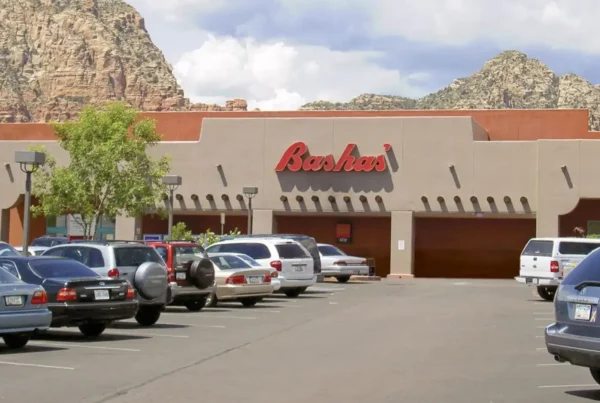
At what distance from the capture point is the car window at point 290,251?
105 feet

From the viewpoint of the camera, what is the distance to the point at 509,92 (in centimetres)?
12206

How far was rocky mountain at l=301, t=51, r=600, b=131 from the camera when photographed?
393 ft

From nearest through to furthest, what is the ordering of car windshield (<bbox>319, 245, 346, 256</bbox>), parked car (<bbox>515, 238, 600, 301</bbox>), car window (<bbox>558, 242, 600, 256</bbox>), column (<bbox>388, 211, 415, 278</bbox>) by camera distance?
parked car (<bbox>515, 238, 600, 301</bbox>) → car window (<bbox>558, 242, 600, 256</bbox>) → car windshield (<bbox>319, 245, 346, 256</bbox>) → column (<bbox>388, 211, 415, 278</bbox>)

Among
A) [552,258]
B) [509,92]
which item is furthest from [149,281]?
[509,92]

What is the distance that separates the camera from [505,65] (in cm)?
12606

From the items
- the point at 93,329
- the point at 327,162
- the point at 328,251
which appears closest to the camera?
the point at 93,329

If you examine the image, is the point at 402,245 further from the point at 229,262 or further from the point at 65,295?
the point at 65,295

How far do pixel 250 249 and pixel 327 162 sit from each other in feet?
68.1

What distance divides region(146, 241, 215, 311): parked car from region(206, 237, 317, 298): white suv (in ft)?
20.6

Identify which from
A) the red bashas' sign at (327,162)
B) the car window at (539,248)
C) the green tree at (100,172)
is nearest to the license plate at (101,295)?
the car window at (539,248)

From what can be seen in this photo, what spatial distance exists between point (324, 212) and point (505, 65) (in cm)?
7820

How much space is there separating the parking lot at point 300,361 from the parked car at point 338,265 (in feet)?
53.4

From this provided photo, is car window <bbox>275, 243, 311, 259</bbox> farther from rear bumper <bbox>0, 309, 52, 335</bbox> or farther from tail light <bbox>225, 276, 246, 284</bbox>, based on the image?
rear bumper <bbox>0, 309, 52, 335</bbox>

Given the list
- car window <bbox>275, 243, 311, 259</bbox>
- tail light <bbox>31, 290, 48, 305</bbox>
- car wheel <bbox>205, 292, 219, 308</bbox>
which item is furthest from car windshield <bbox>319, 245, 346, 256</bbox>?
tail light <bbox>31, 290, 48, 305</bbox>
